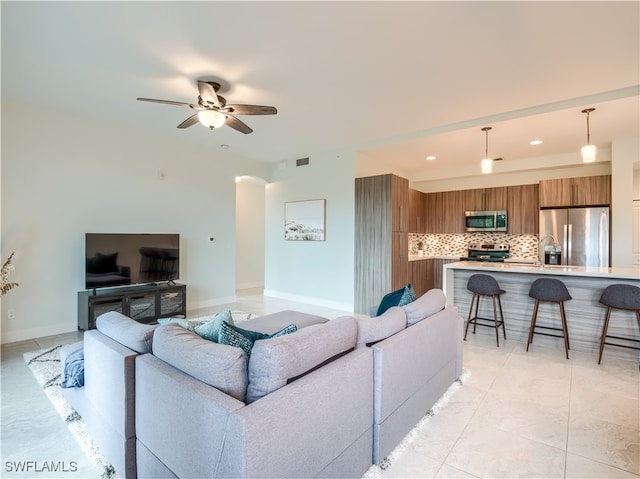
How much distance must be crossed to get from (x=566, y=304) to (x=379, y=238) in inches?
98.2

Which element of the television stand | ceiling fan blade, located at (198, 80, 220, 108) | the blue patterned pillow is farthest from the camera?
the television stand

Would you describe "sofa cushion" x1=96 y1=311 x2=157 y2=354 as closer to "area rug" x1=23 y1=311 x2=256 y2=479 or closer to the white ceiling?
"area rug" x1=23 y1=311 x2=256 y2=479

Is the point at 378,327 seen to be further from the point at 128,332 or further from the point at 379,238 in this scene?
the point at 379,238

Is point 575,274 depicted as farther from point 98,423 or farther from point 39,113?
point 39,113

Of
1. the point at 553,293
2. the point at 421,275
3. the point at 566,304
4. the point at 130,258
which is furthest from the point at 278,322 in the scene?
the point at 421,275

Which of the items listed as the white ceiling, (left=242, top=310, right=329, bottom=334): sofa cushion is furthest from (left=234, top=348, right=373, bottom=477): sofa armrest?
the white ceiling

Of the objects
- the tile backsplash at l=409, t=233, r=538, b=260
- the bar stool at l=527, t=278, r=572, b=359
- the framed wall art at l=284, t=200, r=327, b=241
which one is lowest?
the bar stool at l=527, t=278, r=572, b=359

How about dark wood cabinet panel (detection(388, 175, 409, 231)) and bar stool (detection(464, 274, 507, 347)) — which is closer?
bar stool (detection(464, 274, 507, 347))

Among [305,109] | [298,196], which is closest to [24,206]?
[305,109]

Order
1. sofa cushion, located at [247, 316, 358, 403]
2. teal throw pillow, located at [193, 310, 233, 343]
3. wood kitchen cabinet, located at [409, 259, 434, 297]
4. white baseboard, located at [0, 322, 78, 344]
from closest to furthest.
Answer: sofa cushion, located at [247, 316, 358, 403]
teal throw pillow, located at [193, 310, 233, 343]
white baseboard, located at [0, 322, 78, 344]
wood kitchen cabinet, located at [409, 259, 434, 297]

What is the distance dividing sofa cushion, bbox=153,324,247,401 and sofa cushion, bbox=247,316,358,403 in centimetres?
5

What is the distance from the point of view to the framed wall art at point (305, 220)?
19.3 ft

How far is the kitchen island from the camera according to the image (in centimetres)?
339

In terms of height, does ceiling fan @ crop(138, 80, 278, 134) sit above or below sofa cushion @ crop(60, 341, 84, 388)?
above
